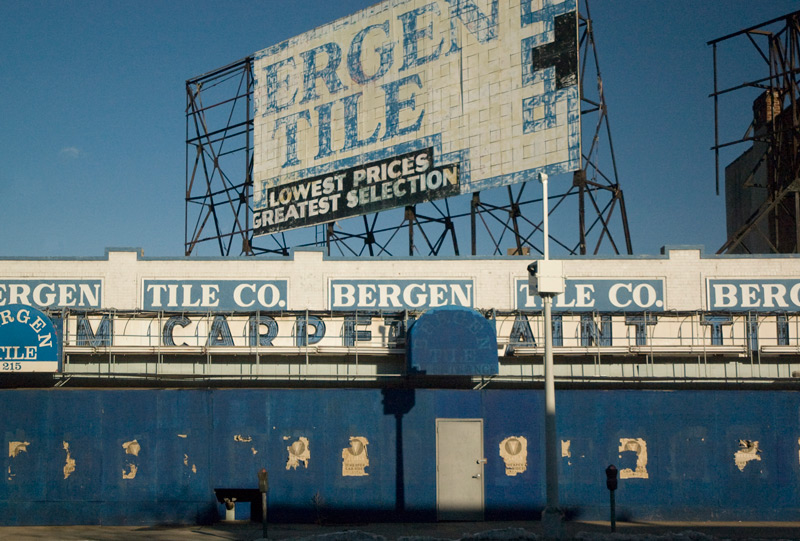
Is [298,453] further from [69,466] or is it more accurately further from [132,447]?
[69,466]

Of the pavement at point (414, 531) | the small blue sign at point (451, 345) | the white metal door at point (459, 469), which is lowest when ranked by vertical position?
the pavement at point (414, 531)

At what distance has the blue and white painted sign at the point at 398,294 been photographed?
26.9 meters

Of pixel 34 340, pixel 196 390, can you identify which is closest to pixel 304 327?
pixel 196 390

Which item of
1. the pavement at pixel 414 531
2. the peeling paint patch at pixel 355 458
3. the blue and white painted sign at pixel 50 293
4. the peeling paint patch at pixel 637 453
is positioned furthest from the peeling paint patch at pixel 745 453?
the blue and white painted sign at pixel 50 293

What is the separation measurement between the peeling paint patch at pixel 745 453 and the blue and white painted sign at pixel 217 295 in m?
14.0

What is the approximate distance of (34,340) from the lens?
67.4 feet

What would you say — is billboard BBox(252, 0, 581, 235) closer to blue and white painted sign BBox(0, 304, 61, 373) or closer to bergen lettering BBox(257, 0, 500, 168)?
bergen lettering BBox(257, 0, 500, 168)

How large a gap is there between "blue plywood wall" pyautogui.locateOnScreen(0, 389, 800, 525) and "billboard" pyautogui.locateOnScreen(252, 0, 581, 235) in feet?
30.8

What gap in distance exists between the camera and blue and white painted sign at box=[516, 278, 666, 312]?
1044 inches

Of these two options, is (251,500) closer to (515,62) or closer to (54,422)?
(54,422)

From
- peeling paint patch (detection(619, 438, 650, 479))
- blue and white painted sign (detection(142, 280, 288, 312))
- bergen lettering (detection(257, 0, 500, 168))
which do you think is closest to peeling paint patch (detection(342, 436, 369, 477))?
peeling paint patch (detection(619, 438, 650, 479))

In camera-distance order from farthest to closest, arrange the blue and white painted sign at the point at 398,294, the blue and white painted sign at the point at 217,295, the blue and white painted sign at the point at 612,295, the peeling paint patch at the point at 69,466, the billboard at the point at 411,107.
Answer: the blue and white painted sign at the point at 217,295 < the billboard at the point at 411,107 < the blue and white painted sign at the point at 398,294 < the blue and white painted sign at the point at 612,295 < the peeling paint patch at the point at 69,466

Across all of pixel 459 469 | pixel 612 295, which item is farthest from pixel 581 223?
pixel 459 469

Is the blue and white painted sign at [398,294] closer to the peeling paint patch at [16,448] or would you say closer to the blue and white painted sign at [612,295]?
the blue and white painted sign at [612,295]
